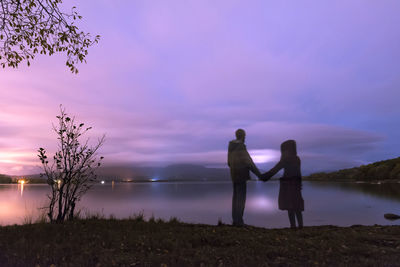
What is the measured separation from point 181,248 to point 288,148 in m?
5.27

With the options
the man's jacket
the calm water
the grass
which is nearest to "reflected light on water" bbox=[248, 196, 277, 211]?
the calm water

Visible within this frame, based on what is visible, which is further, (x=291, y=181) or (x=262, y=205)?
(x=262, y=205)

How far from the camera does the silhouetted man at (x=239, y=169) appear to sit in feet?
31.9

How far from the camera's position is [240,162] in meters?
9.71

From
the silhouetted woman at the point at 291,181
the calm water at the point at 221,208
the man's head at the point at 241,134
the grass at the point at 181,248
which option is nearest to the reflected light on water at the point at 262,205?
the calm water at the point at 221,208

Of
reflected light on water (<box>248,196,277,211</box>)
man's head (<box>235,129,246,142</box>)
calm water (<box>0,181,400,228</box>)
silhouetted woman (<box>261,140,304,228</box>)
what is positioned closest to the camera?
silhouetted woman (<box>261,140,304,228</box>)

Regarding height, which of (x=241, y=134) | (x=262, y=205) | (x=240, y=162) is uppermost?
(x=241, y=134)

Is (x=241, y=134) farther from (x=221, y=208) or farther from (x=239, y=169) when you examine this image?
(x=221, y=208)

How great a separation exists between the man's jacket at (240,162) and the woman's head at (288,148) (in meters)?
1.13

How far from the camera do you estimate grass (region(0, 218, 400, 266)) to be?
5391mm

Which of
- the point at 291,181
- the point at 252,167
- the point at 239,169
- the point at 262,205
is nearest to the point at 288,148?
the point at 291,181

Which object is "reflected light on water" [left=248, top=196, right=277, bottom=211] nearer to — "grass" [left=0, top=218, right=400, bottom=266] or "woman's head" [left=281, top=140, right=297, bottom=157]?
"woman's head" [left=281, top=140, right=297, bottom=157]

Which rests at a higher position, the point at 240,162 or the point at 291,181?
the point at 240,162

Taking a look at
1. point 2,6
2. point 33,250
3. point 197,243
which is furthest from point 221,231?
point 2,6
